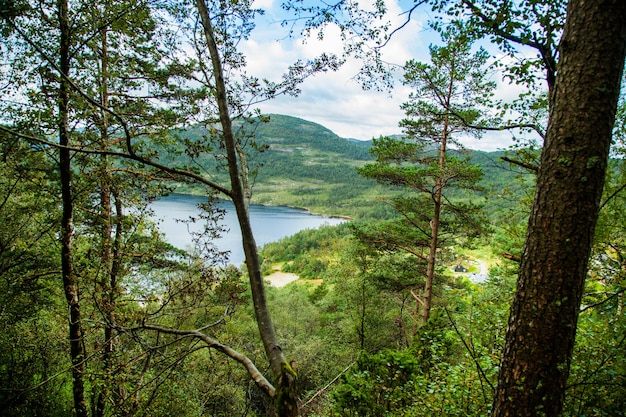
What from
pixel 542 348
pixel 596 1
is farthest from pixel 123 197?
pixel 596 1

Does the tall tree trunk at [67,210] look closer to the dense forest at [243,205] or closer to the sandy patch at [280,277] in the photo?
the dense forest at [243,205]

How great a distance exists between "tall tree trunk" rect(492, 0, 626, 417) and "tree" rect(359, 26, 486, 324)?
4897mm

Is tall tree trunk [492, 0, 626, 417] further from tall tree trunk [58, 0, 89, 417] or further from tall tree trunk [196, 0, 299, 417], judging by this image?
tall tree trunk [58, 0, 89, 417]

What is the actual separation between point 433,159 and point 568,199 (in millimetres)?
6194

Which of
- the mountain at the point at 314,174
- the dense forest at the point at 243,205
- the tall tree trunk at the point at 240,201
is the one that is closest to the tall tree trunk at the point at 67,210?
the dense forest at the point at 243,205

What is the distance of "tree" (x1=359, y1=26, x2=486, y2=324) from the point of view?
6613 mm

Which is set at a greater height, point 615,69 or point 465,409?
point 615,69

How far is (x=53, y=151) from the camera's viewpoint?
330cm

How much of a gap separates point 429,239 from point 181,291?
6727 mm

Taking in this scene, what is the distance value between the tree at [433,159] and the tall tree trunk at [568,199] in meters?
4.90

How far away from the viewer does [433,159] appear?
7473 mm

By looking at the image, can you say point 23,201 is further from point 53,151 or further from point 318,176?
point 318,176

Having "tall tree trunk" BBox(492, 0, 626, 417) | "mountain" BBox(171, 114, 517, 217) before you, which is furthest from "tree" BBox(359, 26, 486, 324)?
"mountain" BBox(171, 114, 517, 217)

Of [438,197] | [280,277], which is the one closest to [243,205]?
[438,197]
